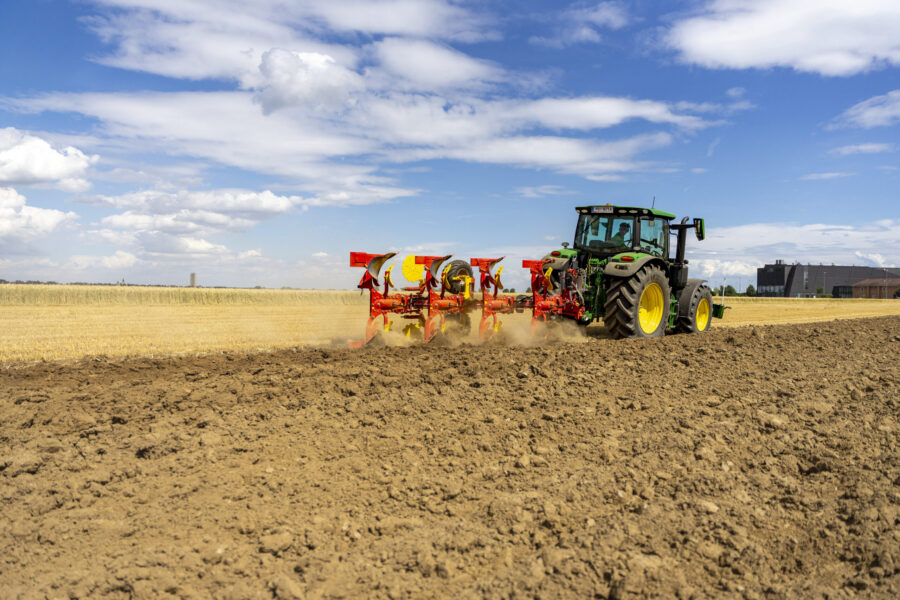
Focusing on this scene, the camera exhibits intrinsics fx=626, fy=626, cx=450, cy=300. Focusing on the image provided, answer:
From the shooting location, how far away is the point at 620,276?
925 cm

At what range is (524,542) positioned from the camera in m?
3.18

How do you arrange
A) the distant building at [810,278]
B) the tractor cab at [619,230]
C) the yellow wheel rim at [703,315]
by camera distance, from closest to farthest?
the tractor cab at [619,230]
the yellow wheel rim at [703,315]
the distant building at [810,278]

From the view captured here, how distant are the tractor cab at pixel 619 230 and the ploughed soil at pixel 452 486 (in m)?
4.35

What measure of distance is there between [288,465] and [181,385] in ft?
7.46

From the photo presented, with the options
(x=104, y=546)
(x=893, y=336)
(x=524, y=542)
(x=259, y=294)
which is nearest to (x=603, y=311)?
(x=893, y=336)

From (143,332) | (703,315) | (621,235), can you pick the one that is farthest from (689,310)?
(143,332)

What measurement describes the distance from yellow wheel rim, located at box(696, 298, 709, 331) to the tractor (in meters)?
0.29

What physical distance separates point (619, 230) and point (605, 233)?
0.23m

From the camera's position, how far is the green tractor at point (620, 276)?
9445 millimetres

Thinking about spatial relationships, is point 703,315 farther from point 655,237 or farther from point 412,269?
point 412,269

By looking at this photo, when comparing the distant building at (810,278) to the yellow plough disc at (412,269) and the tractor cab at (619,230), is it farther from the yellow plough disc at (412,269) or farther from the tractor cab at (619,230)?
the yellow plough disc at (412,269)

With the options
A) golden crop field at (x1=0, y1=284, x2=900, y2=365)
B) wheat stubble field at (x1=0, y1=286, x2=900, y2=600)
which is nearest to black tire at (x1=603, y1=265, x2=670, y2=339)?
golden crop field at (x1=0, y1=284, x2=900, y2=365)

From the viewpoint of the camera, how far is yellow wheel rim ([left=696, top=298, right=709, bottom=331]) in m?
11.4

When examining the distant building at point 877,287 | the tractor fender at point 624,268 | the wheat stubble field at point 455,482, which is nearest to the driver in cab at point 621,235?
the tractor fender at point 624,268
